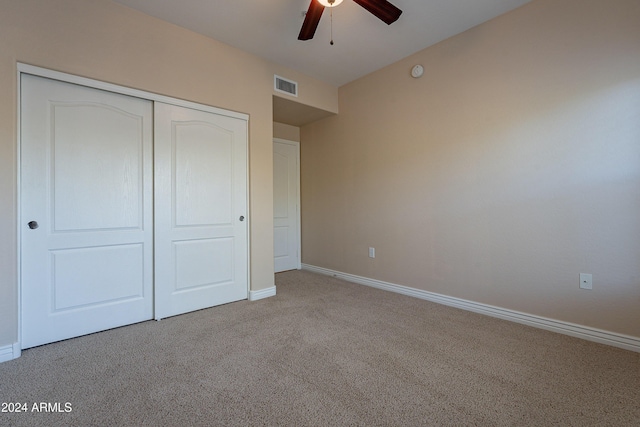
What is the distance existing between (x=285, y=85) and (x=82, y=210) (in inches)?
97.7

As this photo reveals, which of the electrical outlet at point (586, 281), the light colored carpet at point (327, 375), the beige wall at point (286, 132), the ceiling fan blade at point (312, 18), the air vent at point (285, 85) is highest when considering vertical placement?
the air vent at point (285, 85)

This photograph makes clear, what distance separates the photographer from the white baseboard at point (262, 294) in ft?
10.3

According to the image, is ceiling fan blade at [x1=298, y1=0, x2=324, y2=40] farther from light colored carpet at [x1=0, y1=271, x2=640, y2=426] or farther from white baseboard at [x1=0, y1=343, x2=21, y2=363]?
white baseboard at [x1=0, y1=343, x2=21, y2=363]

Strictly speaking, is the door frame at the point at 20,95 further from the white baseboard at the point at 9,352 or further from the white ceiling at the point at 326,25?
the white ceiling at the point at 326,25

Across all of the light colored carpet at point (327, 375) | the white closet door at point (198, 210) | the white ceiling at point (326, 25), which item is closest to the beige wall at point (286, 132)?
the white ceiling at point (326, 25)

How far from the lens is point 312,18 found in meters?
2.08

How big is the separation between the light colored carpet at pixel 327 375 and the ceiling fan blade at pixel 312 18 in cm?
245

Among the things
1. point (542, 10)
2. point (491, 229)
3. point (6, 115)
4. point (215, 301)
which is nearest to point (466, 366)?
point (491, 229)

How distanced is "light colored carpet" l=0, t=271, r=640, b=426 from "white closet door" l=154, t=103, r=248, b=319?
1.28 ft

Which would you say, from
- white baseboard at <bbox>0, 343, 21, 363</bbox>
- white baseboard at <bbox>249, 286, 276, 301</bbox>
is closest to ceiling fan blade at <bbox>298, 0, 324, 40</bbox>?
white baseboard at <bbox>249, 286, 276, 301</bbox>

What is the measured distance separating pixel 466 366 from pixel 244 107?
10.2ft

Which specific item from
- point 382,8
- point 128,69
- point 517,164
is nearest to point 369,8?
point 382,8

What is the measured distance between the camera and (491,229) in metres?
2.67

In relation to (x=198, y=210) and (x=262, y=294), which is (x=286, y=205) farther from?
(x=198, y=210)
